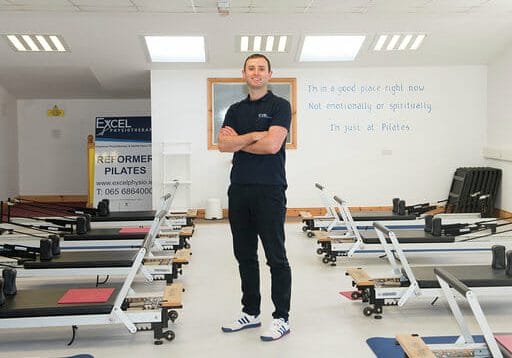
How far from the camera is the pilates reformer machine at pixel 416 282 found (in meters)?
3.89

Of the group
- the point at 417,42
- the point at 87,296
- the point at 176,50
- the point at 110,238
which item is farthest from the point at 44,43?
the point at 87,296

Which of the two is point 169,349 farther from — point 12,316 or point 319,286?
point 319,286

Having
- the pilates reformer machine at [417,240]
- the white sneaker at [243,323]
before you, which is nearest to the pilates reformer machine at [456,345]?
the white sneaker at [243,323]

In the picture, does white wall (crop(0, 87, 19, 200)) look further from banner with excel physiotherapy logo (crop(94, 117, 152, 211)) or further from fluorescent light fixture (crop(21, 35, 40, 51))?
fluorescent light fixture (crop(21, 35, 40, 51))

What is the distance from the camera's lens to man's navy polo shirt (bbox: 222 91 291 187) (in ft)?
11.8

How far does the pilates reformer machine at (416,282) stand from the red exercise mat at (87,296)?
168 centimetres

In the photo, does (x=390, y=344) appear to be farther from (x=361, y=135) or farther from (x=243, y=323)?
(x=361, y=135)

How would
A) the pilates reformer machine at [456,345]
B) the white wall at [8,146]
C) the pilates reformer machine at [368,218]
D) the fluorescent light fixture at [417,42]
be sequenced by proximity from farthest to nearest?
the white wall at [8,146] → the fluorescent light fixture at [417,42] → the pilates reformer machine at [368,218] → the pilates reformer machine at [456,345]

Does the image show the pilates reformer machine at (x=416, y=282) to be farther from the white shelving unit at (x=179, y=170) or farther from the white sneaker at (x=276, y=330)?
the white shelving unit at (x=179, y=170)

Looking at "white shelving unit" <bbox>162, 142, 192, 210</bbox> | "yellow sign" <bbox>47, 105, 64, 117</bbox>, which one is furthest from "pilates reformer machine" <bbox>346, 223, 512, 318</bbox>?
"yellow sign" <bbox>47, 105, 64, 117</bbox>

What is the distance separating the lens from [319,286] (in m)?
5.02

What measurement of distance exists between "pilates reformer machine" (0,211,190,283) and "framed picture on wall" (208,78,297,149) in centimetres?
434

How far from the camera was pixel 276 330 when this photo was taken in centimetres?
368

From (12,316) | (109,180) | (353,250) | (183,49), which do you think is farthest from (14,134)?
(12,316)
